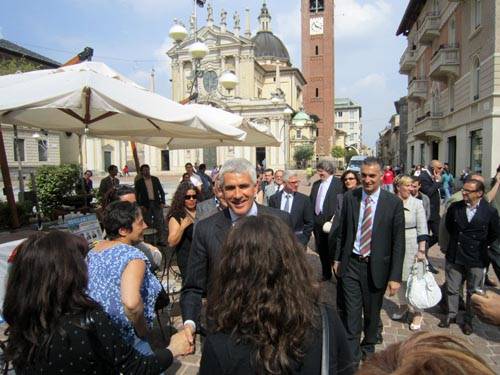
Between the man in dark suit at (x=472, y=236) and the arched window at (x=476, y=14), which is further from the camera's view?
the arched window at (x=476, y=14)

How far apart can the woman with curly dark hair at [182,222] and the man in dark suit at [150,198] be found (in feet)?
13.8

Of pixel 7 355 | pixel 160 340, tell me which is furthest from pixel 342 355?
pixel 160 340

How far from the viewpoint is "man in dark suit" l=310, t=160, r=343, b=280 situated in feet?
21.9

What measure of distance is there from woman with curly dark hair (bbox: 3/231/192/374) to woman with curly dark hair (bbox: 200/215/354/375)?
21.0 inches

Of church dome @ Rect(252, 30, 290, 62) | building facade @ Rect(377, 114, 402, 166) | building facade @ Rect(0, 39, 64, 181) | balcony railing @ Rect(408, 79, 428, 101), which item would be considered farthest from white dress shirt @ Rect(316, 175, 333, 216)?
church dome @ Rect(252, 30, 290, 62)

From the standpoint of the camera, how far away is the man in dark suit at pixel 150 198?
889 centimetres

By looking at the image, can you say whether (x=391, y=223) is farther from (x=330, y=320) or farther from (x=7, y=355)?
(x=7, y=355)

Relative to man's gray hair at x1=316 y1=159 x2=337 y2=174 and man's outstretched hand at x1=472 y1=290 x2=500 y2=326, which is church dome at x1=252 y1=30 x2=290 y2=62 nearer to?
man's gray hair at x1=316 y1=159 x2=337 y2=174

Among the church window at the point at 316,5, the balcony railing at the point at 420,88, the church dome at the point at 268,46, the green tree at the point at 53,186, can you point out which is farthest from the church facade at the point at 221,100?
the green tree at the point at 53,186

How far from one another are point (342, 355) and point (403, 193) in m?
3.81

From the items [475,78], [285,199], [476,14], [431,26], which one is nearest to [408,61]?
[431,26]

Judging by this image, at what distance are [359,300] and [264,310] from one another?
2.57 metres

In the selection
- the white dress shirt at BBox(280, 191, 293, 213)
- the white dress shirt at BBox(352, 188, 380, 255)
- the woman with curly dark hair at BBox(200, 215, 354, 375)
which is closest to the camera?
the woman with curly dark hair at BBox(200, 215, 354, 375)

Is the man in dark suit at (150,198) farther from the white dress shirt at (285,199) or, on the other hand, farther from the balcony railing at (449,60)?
the balcony railing at (449,60)
